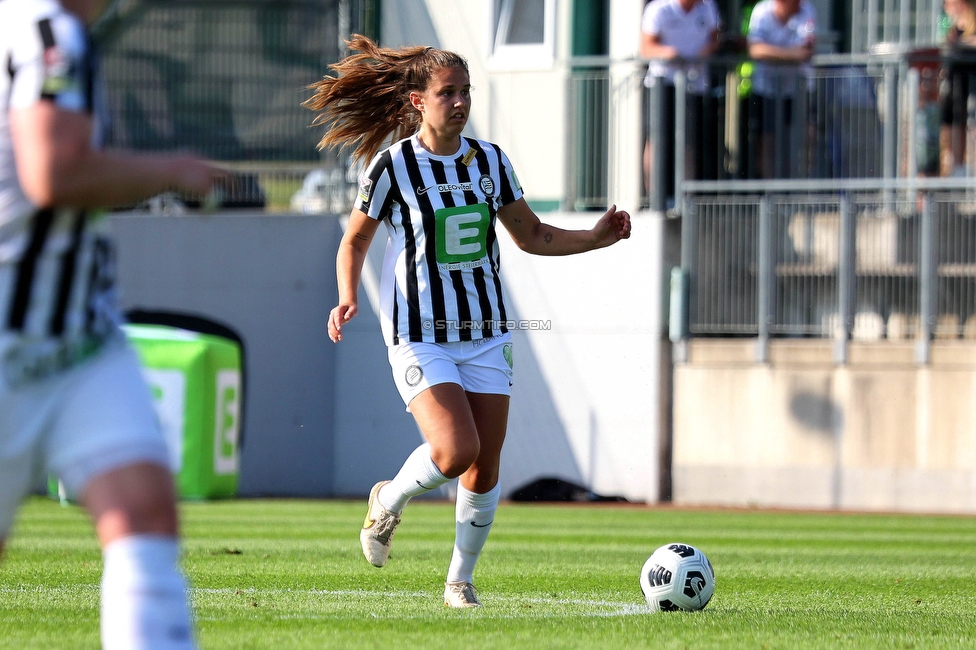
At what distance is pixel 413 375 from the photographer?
605 centimetres

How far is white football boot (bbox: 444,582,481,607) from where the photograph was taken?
6.15 metres

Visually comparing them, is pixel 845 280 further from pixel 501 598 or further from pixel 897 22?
pixel 501 598

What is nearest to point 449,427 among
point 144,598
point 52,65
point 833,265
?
point 144,598

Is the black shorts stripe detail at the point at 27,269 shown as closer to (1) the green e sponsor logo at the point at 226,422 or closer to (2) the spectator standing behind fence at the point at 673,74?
(1) the green e sponsor logo at the point at 226,422

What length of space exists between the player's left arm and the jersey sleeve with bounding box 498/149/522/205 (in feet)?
0.09

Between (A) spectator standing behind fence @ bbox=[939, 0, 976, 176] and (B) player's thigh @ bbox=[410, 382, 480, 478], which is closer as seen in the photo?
(B) player's thigh @ bbox=[410, 382, 480, 478]

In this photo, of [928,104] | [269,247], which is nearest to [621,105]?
[928,104]

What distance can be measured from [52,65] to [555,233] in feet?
13.2

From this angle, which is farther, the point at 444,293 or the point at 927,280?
the point at 927,280

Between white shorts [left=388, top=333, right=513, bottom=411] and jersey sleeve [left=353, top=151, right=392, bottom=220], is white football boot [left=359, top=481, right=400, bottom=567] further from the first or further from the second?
jersey sleeve [left=353, top=151, right=392, bottom=220]

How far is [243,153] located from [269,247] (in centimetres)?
140

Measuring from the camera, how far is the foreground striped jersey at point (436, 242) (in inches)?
242

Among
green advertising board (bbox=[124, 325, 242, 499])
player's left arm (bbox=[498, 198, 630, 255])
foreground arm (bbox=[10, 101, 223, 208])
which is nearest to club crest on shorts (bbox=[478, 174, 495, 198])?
player's left arm (bbox=[498, 198, 630, 255])

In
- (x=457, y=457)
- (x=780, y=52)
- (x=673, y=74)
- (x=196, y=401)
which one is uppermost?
A: (x=780, y=52)
